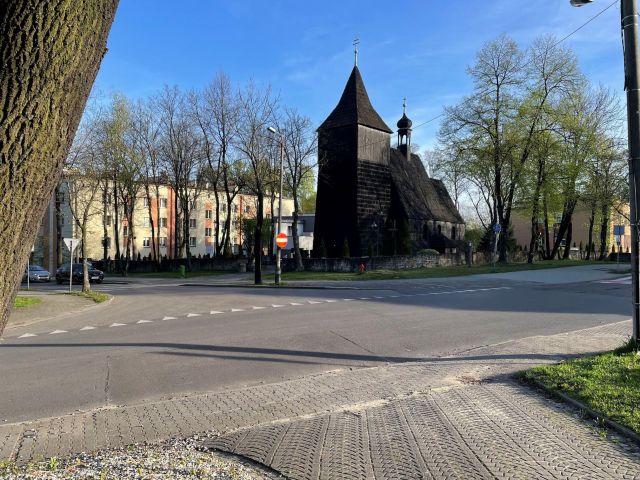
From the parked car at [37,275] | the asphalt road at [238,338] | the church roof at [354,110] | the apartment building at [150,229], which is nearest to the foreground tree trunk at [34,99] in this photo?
the asphalt road at [238,338]

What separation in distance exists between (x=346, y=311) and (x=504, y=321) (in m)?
4.32

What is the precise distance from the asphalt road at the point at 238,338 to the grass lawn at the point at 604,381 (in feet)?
7.59

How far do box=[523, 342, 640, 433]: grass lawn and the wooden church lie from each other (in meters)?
35.0

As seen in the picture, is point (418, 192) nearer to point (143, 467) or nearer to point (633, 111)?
point (633, 111)

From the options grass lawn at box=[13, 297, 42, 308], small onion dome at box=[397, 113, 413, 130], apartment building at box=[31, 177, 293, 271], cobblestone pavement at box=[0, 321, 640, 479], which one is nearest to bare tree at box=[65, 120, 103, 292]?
grass lawn at box=[13, 297, 42, 308]

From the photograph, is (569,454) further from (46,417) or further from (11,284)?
(46,417)

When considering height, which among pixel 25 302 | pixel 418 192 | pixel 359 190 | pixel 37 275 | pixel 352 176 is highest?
pixel 352 176

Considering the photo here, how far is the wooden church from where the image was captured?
43562mm

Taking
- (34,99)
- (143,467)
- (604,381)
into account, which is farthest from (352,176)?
(34,99)

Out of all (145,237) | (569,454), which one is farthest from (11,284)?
(145,237)

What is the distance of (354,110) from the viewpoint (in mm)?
43719

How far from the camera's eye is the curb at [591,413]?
430cm

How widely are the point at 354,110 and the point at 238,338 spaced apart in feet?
121

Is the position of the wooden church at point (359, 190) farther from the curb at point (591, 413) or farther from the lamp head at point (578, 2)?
the curb at point (591, 413)
